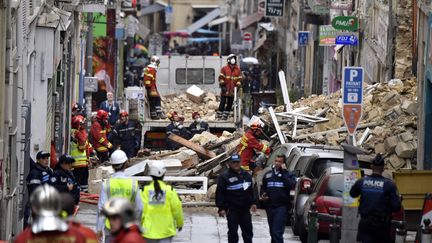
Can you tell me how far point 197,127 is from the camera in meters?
35.9

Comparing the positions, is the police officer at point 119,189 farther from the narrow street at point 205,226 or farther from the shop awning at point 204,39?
the shop awning at point 204,39

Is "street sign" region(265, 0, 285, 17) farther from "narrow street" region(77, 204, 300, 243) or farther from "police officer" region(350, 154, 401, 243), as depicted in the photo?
"police officer" region(350, 154, 401, 243)

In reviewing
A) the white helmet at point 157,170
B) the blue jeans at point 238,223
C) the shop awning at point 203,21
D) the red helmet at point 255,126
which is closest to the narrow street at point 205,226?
the red helmet at point 255,126

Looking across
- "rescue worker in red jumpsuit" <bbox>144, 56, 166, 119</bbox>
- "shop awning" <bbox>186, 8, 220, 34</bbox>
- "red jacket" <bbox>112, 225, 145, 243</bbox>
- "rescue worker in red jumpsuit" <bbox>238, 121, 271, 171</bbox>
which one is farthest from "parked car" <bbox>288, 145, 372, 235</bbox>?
"shop awning" <bbox>186, 8, 220, 34</bbox>

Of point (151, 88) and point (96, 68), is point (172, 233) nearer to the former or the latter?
point (151, 88)

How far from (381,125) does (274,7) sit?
32734 millimetres

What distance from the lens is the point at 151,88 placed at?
1475 inches

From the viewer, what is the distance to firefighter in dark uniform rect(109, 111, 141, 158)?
35.2 m

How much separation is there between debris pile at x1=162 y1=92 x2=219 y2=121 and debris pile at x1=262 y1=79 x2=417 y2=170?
16.7 ft

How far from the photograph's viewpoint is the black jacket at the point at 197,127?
35781 mm

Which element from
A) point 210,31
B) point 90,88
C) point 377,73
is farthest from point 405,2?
point 210,31

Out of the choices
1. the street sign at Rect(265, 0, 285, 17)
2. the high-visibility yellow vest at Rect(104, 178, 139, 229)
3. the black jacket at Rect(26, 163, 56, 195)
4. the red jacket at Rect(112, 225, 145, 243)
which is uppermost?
the street sign at Rect(265, 0, 285, 17)

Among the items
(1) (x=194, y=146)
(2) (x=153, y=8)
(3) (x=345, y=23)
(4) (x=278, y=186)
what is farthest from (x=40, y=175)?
(2) (x=153, y=8)

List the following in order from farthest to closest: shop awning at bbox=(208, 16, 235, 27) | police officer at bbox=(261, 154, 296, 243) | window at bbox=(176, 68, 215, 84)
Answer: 1. shop awning at bbox=(208, 16, 235, 27)
2. window at bbox=(176, 68, 215, 84)
3. police officer at bbox=(261, 154, 296, 243)
